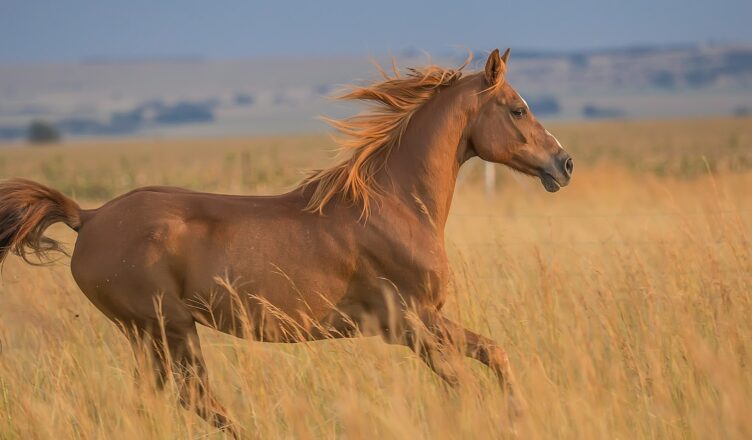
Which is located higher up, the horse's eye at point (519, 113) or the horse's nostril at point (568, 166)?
the horse's eye at point (519, 113)

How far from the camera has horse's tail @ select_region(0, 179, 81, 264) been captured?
562 cm

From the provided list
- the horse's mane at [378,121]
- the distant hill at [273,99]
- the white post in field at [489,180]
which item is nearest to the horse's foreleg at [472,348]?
the horse's mane at [378,121]

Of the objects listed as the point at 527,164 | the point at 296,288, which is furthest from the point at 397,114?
the point at 296,288

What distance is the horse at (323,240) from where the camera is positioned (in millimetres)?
5379

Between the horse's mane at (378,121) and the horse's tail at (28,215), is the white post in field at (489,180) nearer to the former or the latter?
the horse's mane at (378,121)

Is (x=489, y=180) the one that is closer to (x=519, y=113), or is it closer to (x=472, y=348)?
(x=519, y=113)

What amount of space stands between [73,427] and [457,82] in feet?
9.08

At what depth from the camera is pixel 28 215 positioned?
564cm

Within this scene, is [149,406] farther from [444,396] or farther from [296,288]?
[444,396]

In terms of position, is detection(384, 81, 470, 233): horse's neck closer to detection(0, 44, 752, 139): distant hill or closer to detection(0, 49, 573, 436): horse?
detection(0, 49, 573, 436): horse

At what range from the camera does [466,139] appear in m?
5.96

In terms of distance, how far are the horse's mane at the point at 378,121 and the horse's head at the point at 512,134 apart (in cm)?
28

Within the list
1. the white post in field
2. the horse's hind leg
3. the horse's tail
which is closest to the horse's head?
the horse's hind leg

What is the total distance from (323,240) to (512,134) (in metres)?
1.23
